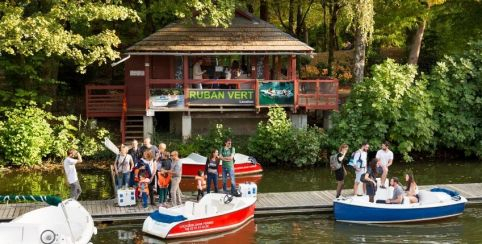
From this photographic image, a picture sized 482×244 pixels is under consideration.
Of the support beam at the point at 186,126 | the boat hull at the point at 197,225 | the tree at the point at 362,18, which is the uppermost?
the tree at the point at 362,18

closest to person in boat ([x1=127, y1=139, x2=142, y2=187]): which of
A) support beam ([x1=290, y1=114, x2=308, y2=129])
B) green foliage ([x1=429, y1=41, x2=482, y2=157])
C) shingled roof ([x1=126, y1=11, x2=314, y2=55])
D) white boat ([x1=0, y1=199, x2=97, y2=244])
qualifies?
white boat ([x1=0, y1=199, x2=97, y2=244])

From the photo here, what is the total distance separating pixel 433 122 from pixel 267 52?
7.22 meters

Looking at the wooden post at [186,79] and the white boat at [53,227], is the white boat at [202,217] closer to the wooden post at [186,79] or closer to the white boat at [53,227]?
the white boat at [53,227]

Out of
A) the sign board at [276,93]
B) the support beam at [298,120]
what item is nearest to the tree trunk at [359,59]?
the support beam at [298,120]

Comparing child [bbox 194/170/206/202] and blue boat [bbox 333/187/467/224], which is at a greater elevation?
child [bbox 194/170/206/202]

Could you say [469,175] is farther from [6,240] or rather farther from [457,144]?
[6,240]

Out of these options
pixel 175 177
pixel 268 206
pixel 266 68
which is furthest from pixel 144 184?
pixel 266 68

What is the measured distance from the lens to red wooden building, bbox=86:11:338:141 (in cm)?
2967

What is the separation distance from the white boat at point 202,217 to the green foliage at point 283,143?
7739 millimetres

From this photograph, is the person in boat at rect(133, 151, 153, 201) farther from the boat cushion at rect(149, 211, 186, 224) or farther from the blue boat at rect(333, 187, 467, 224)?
the blue boat at rect(333, 187, 467, 224)

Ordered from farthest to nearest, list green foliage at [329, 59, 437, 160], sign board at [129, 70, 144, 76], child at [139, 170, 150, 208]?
1. sign board at [129, 70, 144, 76]
2. green foliage at [329, 59, 437, 160]
3. child at [139, 170, 150, 208]

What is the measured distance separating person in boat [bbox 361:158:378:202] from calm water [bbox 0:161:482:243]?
1041mm

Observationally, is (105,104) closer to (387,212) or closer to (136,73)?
(136,73)

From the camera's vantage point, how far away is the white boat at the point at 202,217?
59.2ft
